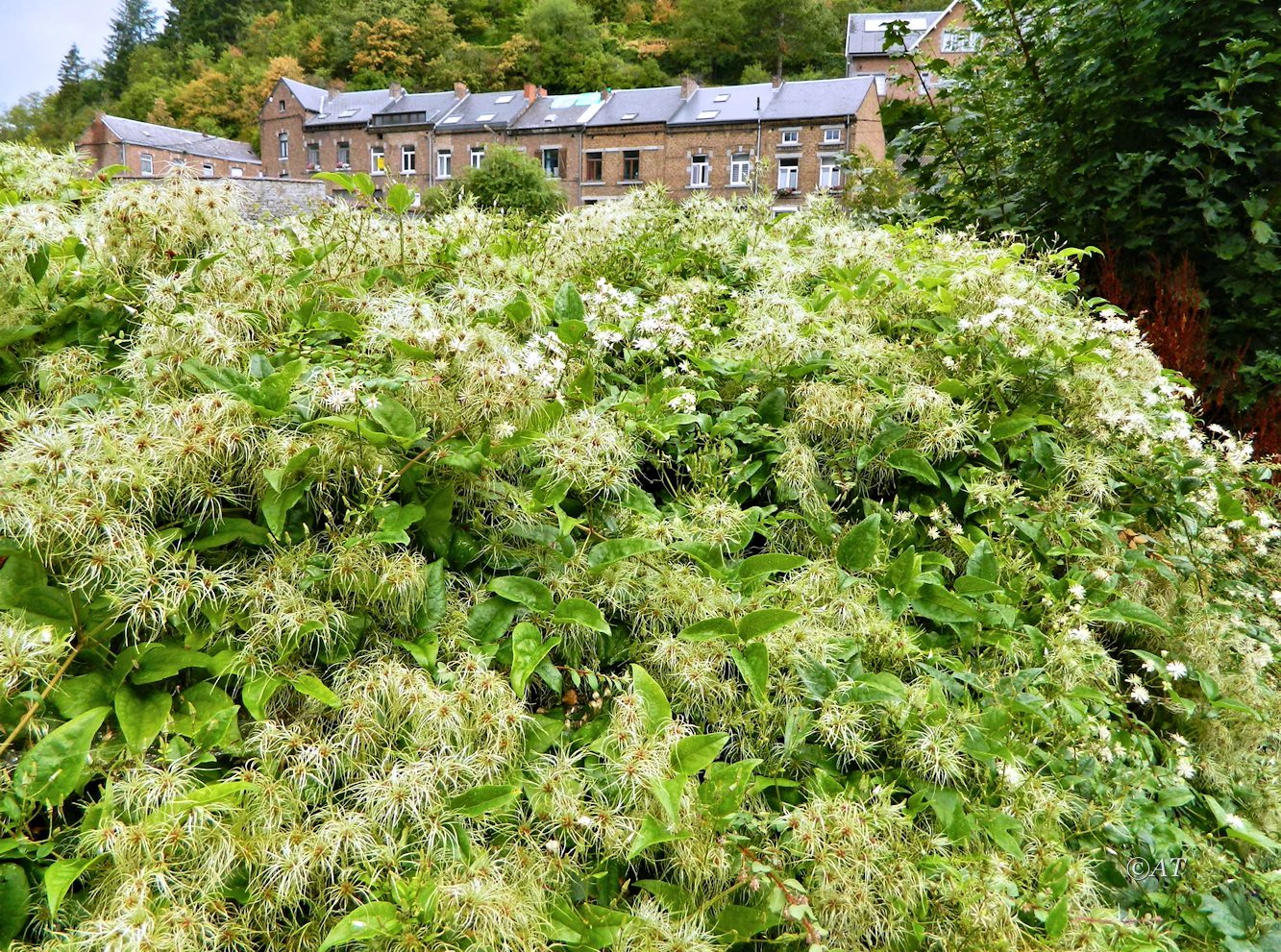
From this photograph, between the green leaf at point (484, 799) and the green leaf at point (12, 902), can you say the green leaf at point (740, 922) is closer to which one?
the green leaf at point (484, 799)

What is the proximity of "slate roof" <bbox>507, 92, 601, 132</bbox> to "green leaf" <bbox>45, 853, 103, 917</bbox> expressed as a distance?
32817 millimetres

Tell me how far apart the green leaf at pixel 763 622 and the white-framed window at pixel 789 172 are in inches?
1185

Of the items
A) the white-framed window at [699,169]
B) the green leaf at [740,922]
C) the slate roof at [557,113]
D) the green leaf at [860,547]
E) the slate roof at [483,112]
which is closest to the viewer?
the green leaf at [740,922]

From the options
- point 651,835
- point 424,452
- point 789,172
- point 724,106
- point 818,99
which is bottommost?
point 651,835

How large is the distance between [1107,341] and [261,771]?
2.40 m

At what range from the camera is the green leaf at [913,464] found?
192cm

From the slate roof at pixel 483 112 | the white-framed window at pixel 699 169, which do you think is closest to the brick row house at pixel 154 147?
the slate roof at pixel 483 112

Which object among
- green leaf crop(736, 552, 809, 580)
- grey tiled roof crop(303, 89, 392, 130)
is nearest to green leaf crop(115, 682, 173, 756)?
green leaf crop(736, 552, 809, 580)

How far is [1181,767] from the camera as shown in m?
1.62

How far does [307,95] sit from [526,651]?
4489 cm

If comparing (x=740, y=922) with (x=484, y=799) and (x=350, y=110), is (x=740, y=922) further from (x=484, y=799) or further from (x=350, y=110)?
(x=350, y=110)

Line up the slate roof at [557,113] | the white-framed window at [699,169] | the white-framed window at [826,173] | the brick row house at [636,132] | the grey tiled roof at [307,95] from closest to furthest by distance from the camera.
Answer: the white-framed window at [826,173] < the brick row house at [636,132] < the white-framed window at [699,169] < the slate roof at [557,113] < the grey tiled roof at [307,95]

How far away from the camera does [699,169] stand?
1183 inches

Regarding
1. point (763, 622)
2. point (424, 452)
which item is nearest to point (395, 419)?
point (424, 452)
